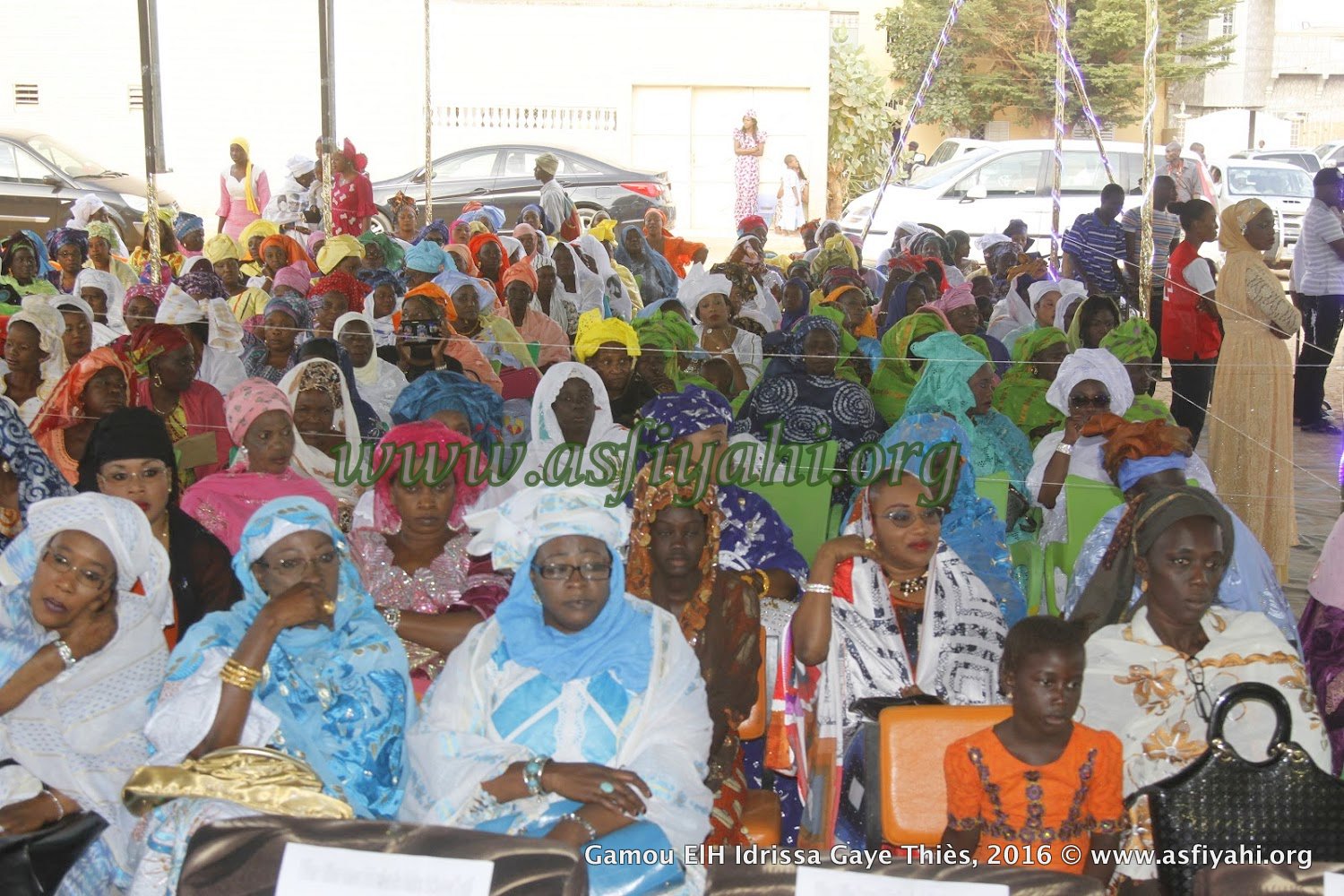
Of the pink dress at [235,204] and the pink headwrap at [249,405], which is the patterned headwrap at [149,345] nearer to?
the pink headwrap at [249,405]

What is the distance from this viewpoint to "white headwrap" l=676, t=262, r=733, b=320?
7972 millimetres

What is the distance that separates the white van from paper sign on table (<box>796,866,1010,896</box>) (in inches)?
493

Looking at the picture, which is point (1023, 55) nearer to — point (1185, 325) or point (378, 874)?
point (1185, 325)

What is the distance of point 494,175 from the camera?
1559cm

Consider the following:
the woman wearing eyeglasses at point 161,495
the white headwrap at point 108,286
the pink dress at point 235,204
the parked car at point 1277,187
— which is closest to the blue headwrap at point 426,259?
the white headwrap at point 108,286

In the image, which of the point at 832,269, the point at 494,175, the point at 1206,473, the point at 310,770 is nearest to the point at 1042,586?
the point at 1206,473

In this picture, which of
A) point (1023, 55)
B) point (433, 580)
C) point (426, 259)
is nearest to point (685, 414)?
point (433, 580)

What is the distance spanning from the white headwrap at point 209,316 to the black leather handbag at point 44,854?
413cm

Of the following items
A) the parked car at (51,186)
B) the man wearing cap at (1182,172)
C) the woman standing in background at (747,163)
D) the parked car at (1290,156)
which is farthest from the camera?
the parked car at (1290,156)

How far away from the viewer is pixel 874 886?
176cm

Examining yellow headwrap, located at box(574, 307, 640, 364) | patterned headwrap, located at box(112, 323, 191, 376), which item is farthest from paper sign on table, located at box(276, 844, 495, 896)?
yellow headwrap, located at box(574, 307, 640, 364)

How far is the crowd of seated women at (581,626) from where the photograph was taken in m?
2.58

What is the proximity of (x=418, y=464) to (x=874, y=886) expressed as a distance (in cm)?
232

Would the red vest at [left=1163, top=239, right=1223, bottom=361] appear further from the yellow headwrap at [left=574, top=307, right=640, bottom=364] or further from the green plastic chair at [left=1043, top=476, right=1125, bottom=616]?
the green plastic chair at [left=1043, top=476, right=1125, bottom=616]
